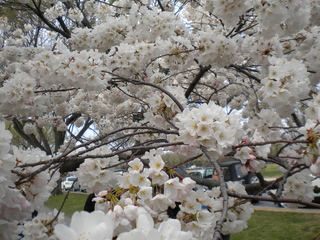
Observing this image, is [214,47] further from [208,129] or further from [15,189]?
[15,189]

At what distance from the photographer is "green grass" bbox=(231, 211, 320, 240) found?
5.26 m

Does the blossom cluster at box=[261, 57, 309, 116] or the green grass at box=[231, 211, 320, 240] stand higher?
the blossom cluster at box=[261, 57, 309, 116]

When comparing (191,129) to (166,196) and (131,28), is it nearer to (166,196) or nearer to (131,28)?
(166,196)

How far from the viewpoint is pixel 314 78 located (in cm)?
315

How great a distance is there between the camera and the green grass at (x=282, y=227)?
5.26 metres

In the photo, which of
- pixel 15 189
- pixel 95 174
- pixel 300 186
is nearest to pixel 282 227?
pixel 300 186

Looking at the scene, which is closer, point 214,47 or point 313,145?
point 313,145

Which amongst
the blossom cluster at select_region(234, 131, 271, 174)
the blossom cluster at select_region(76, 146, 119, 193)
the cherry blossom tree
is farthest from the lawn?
the blossom cluster at select_region(76, 146, 119, 193)

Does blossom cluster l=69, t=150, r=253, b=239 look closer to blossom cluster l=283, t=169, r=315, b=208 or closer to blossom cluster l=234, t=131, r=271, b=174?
blossom cluster l=234, t=131, r=271, b=174

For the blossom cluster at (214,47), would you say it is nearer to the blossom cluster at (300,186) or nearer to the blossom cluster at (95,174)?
the blossom cluster at (300,186)

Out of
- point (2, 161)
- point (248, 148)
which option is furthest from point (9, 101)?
point (248, 148)

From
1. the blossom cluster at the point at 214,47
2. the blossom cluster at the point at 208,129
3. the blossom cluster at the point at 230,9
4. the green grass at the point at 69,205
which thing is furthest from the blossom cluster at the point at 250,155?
the green grass at the point at 69,205

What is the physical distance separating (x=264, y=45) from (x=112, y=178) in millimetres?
2090

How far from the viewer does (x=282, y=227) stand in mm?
5840
